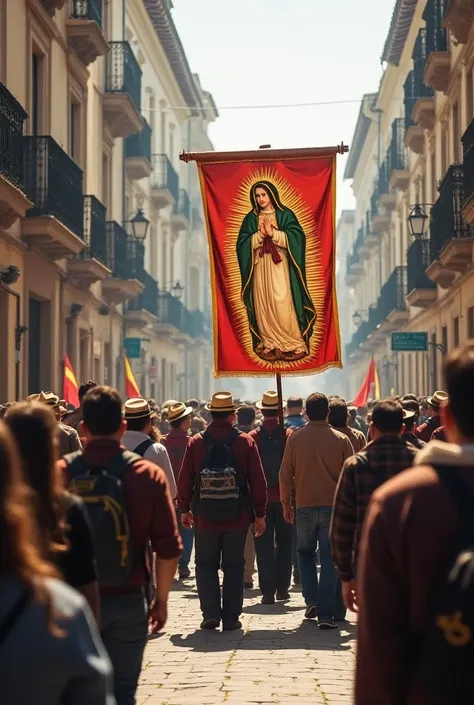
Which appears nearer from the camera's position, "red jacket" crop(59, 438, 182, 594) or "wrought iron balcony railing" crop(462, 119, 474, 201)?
"red jacket" crop(59, 438, 182, 594)

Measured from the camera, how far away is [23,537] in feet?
8.39

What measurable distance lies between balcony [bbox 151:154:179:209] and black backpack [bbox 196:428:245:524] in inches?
1179

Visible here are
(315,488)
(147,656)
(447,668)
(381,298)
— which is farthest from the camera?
(381,298)

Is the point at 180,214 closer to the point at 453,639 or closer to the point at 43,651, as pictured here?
the point at 453,639

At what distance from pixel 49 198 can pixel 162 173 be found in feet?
69.5

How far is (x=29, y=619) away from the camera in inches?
101

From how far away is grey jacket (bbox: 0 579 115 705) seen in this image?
2555 mm

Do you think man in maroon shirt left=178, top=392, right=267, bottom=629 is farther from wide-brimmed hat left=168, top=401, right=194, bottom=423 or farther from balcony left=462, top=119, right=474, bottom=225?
balcony left=462, top=119, right=474, bottom=225

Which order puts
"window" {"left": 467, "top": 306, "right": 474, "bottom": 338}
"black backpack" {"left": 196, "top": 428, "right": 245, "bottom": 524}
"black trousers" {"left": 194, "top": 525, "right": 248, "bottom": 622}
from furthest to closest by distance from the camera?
"window" {"left": 467, "top": 306, "right": 474, "bottom": 338} → "black trousers" {"left": 194, "top": 525, "right": 248, "bottom": 622} → "black backpack" {"left": 196, "top": 428, "right": 245, "bottom": 524}

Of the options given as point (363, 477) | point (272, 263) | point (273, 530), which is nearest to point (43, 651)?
point (363, 477)

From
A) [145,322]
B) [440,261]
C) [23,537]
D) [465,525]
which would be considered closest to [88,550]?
[465,525]

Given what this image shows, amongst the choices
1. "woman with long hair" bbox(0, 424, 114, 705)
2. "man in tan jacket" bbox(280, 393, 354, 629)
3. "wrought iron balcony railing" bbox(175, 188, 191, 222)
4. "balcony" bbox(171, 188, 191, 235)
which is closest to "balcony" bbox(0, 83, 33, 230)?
"man in tan jacket" bbox(280, 393, 354, 629)

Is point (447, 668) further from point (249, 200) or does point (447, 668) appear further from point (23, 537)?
point (249, 200)

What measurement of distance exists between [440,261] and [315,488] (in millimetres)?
14413
